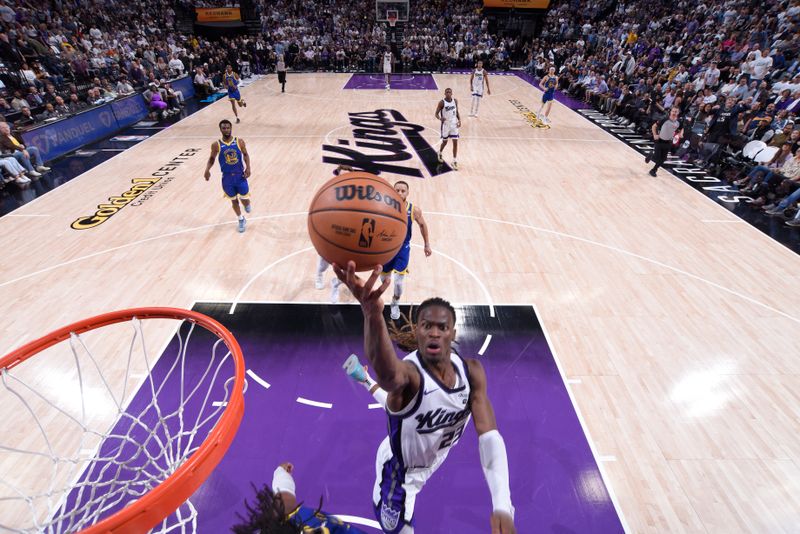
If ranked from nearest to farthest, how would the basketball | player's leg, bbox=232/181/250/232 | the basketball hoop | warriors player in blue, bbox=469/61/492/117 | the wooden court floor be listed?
the basketball
the basketball hoop
the wooden court floor
player's leg, bbox=232/181/250/232
warriors player in blue, bbox=469/61/492/117

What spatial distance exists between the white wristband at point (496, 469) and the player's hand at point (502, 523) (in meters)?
0.02

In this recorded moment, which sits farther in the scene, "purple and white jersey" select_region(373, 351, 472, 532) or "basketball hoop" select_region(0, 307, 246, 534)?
"basketball hoop" select_region(0, 307, 246, 534)

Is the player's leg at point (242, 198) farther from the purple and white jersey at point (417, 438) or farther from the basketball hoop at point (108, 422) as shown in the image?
the purple and white jersey at point (417, 438)

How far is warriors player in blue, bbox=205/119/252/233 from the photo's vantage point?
6.35 meters

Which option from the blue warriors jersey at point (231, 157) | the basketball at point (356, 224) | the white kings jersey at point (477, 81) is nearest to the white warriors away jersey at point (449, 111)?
the blue warriors jersey at point (231, 157)

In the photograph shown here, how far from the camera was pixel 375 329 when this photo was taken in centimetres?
181

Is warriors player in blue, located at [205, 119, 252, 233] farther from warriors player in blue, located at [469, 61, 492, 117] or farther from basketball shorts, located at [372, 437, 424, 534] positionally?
warriors player in blue, located at [469, 61, 492, 117]

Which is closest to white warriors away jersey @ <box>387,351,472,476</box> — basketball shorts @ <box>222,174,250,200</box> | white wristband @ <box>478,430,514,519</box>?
white wristband @ <box>478,430,514,519</box>

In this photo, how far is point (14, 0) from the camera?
51.7 ft

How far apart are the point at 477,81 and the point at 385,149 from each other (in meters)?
4.57

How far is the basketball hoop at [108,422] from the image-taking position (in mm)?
2680

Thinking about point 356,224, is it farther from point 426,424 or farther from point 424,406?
point 426,424

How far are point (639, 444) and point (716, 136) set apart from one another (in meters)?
9.12

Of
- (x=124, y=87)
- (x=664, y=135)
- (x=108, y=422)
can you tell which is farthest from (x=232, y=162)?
(x=124, y=87)
